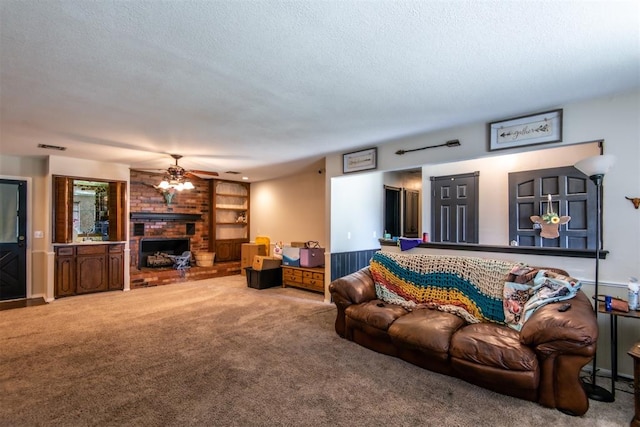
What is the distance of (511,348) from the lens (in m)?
2.44

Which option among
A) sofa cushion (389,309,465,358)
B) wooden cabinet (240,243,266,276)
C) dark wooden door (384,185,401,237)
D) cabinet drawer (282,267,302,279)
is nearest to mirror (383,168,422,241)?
dark wooden door (384,185,401,237)

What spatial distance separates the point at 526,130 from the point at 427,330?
7.47ft

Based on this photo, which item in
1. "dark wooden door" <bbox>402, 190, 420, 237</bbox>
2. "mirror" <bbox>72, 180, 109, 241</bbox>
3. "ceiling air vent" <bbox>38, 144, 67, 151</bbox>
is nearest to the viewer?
"ceiling air vent" <bbox>38, 144, 67, 151</bbox>

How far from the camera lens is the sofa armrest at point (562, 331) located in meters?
2.21

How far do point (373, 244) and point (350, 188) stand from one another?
4.49 ft

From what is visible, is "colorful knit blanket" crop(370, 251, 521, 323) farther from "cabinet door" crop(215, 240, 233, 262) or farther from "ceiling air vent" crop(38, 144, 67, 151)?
"cabinet door" crop(215, 240, 233, 262)

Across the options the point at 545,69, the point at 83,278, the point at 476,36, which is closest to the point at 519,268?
the point at 545,69

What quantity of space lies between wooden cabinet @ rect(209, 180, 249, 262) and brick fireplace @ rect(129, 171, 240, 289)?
0.70ft

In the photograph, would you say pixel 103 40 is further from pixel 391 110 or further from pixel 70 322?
pixel 70 322

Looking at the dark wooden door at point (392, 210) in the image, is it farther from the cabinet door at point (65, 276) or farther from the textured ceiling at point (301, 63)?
the cabinet door at point (65, 276)

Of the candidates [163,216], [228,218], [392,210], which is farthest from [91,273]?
[392,210]

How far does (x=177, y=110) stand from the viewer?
325cm

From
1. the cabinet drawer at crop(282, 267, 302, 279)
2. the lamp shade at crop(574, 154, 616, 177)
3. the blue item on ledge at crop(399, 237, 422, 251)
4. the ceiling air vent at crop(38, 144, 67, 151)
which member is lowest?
the cabinet drawer at crop(282, 267, 302, 279)

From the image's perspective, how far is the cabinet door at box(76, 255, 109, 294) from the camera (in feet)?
18.9
